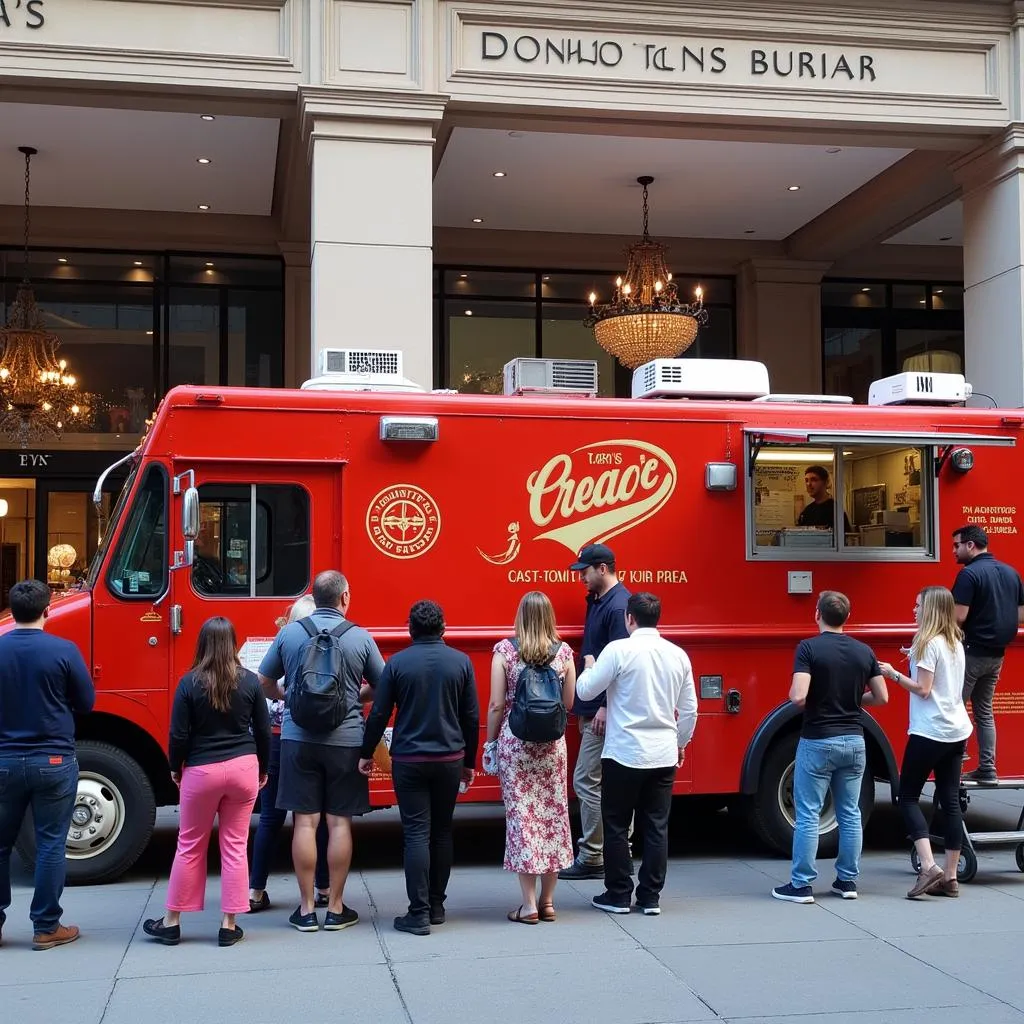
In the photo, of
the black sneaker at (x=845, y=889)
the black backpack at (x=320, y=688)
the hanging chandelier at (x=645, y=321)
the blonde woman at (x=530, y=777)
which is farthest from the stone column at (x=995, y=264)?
the black backpack at (x=320, y=688)

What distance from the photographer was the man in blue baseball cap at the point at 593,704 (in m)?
7.71

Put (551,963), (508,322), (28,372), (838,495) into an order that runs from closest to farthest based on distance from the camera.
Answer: (551,963)
(838,495)
(28,372)
(508,322)

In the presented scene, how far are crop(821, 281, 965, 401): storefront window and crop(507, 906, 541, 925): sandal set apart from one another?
1273 centimetres

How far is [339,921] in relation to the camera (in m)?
6.71

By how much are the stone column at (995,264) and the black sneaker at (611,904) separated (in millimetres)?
7793

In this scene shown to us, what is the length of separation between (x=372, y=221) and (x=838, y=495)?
209 inches

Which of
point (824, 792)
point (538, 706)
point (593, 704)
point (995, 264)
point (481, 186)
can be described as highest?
point (481, 186)

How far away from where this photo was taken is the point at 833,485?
8586 millimetres

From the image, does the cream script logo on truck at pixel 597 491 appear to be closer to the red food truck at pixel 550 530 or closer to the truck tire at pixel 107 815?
the red food truck at pixel 550 530

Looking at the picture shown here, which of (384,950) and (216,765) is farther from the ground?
(216,765)

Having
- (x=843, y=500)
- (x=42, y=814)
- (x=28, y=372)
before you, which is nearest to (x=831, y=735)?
(x=843, y=500)

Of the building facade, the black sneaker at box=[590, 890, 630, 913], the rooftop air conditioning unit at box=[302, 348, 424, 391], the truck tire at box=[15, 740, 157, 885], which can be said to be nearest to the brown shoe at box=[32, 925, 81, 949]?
the truck tire at box=[15, 740, 157, 885]

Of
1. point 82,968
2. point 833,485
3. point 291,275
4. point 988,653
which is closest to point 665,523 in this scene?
point 833,485

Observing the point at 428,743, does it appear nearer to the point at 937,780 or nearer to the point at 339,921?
the point at 339,921
